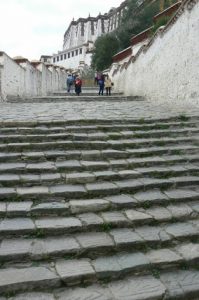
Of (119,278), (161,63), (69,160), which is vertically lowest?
(119,278)

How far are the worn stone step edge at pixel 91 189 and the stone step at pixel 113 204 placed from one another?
3.0 inches

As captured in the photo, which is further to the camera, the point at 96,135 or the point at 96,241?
the point at 96,135

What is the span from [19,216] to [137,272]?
1.41 m

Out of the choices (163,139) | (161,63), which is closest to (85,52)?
(161,63)

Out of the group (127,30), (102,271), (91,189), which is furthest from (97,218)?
(127,30)

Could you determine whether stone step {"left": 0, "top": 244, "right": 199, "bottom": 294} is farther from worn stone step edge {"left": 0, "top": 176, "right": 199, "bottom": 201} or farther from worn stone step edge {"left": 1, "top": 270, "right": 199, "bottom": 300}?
worn stone step edge {"left": 0, "top": 176, "right": 199, "bottom": 201}

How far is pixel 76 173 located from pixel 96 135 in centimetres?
134

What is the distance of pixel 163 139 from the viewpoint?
6102mm

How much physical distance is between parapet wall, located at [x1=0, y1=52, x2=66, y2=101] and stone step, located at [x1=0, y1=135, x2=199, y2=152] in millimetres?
6789

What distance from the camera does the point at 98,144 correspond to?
5.66 m

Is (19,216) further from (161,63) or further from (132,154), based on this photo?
(161,63)

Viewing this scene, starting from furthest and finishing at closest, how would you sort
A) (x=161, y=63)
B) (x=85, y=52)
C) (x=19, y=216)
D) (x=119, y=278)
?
(x=85, y=52)
(x=161, y=63)
(x=19, y=216)
(x=119, y=278)

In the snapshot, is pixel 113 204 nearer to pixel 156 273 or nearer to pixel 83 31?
pixel 156 273

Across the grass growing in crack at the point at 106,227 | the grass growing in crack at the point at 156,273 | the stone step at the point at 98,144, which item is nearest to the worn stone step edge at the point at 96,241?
the grass growing in crack at the point at 106,227
